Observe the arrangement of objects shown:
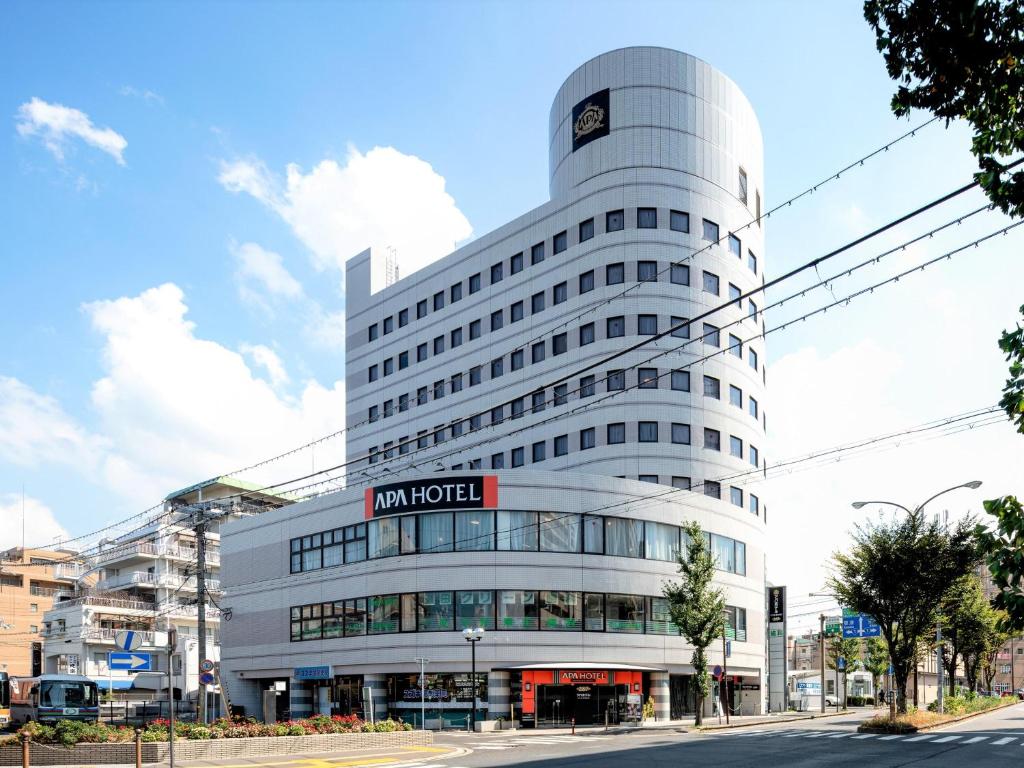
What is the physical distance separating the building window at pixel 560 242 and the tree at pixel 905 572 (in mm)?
27642

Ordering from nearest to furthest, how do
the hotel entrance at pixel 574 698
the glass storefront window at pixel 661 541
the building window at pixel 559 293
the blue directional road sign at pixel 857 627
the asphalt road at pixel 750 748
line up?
the asphalt road at pixel 750 748 → the hotel entrance at pixel 574 698 → the glass storefront window at pixel 661 541 → the building window at pixel 559 293 → the blue directional road sign at pixel 857 627

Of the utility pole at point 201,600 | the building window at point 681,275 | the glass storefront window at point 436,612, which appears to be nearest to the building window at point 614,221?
the building window at point 681,275

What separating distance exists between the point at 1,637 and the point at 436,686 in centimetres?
5811

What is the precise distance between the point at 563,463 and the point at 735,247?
1816 centimetres

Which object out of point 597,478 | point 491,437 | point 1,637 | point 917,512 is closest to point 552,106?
point 491,437

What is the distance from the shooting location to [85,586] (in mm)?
92250

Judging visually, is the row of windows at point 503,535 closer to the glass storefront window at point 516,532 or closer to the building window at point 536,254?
the glass storefront window at point 516,532

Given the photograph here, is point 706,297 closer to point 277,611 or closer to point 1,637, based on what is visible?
point 277,611

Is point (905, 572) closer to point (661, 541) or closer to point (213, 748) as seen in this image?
point (661, 541)

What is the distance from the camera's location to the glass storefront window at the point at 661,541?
53.5 metres

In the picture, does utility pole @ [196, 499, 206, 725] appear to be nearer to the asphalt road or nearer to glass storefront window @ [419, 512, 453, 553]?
the asphalt road

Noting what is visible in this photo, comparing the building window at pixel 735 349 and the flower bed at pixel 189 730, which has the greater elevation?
the building window at pixel 735 349

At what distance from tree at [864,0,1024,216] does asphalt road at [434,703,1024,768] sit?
19.1m

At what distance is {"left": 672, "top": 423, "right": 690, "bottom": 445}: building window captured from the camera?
58.4m
